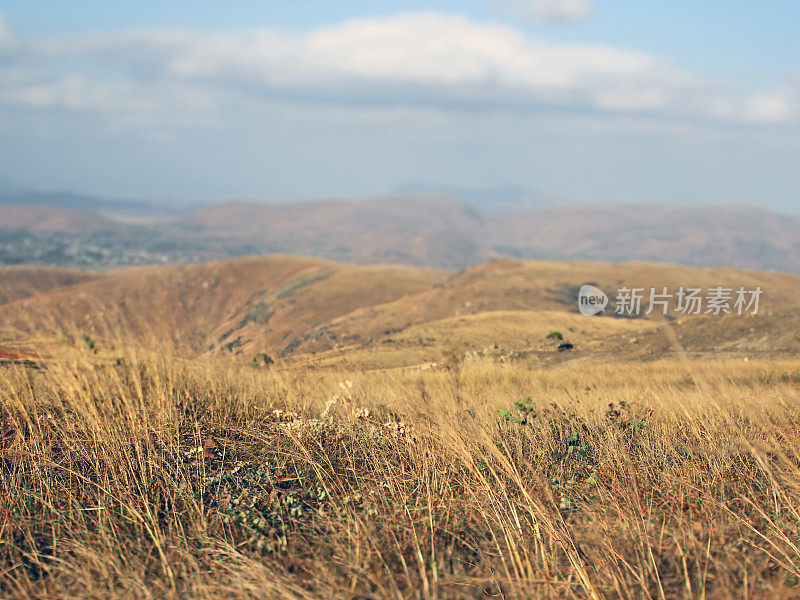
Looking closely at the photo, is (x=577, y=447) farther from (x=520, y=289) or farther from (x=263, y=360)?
(x=520, y=289)

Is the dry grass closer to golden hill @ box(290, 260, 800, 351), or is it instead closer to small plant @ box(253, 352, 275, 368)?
small plant @ box(253, 352, 275, 368)

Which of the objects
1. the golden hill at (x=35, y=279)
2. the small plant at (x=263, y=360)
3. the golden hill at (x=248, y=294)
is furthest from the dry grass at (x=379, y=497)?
the golden hill at (x=35, y=279)

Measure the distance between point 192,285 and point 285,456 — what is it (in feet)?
154

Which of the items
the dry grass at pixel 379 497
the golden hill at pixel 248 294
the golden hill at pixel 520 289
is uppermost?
the dry grass at pixel 379 497

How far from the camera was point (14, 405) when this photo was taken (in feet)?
15.5

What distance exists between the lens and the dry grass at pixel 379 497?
8.80ft

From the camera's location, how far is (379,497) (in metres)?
3.47

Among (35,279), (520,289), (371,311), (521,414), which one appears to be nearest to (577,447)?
(521,414)

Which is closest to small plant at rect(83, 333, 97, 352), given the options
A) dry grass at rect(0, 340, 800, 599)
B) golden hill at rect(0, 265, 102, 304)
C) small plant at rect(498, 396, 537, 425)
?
dry grass at rect(0, 340, 800, 599)

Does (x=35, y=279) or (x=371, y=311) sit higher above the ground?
(x=371, y=311)

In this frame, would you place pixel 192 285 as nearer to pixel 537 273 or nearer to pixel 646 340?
pixel 537 273

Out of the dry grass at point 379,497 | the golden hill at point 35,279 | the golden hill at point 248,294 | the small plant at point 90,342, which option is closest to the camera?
the dry grass at point 379,497

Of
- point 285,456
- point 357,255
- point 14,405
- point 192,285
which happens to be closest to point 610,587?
point 285,456

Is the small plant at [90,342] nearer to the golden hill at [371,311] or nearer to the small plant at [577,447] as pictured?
the golden hill at [371,311]
